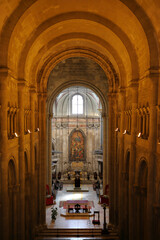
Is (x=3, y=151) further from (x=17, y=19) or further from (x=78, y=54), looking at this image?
(x=78, y=54)

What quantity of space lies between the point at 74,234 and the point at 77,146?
66.0 feet

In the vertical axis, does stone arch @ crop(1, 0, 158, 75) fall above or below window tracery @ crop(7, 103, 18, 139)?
above

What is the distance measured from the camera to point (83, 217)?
24.1 metres

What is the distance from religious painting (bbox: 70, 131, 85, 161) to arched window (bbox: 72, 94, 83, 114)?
3.39 meters

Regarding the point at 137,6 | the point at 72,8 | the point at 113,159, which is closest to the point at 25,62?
the point at 72,8

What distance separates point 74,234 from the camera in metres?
20.5

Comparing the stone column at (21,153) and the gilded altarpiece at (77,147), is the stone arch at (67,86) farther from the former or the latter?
the stone column at (21,153)

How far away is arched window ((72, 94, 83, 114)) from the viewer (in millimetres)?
41000

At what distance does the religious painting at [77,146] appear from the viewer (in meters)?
40.0

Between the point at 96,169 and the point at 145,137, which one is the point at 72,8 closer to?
the point at 145,137

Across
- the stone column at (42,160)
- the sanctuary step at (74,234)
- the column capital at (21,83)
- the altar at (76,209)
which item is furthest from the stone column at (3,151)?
the altar at (76,209)

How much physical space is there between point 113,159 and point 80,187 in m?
14.0

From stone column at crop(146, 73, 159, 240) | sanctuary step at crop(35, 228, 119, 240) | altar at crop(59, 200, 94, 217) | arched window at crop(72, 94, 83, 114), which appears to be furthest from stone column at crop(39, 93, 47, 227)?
arched window at crop(72, 94, 83, 114)

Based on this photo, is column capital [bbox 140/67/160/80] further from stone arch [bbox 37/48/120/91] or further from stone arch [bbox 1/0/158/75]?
stone arch [bbox 37/48/120/91]
